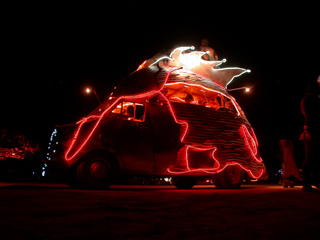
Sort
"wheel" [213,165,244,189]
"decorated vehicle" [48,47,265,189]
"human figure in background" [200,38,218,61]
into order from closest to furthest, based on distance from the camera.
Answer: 1. "decorated vehicle" [48,47,265,189]
2. "wheel" [213,165,244,189]
3. "human figure in background" [200,38,218,61]

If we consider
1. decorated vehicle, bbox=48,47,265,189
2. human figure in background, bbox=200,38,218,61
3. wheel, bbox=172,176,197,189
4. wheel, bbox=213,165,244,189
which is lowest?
wheel, bbox=172,176,197,189

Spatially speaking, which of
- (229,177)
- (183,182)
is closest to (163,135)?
(229,177)

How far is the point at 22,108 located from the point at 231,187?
534 inches

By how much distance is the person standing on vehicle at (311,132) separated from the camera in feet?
16.8

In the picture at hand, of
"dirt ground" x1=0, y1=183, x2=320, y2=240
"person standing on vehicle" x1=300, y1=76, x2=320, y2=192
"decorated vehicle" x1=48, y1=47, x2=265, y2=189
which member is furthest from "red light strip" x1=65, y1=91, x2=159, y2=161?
"person standing on vehicle" x1=300, y1=76, x2=320, y2=192

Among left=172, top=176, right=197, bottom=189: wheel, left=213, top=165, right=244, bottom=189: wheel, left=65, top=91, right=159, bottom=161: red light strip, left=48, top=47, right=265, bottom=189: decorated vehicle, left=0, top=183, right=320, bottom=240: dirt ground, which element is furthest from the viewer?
left=172, top=176, right=197, bottom=189: wheel

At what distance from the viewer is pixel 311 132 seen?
519cm

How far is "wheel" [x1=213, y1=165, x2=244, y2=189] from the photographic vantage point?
714cm

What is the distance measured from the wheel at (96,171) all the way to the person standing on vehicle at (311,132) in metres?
3.91

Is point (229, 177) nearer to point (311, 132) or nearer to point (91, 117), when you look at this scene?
point (311, 132)

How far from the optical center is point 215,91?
800 centimetres

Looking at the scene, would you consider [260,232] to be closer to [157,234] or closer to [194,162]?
[157,234]

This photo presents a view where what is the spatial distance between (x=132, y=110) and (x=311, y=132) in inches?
150

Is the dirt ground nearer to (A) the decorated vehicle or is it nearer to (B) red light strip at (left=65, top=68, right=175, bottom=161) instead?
(B) red light strip at (left=65, top=68, right=175, bottom=161)
